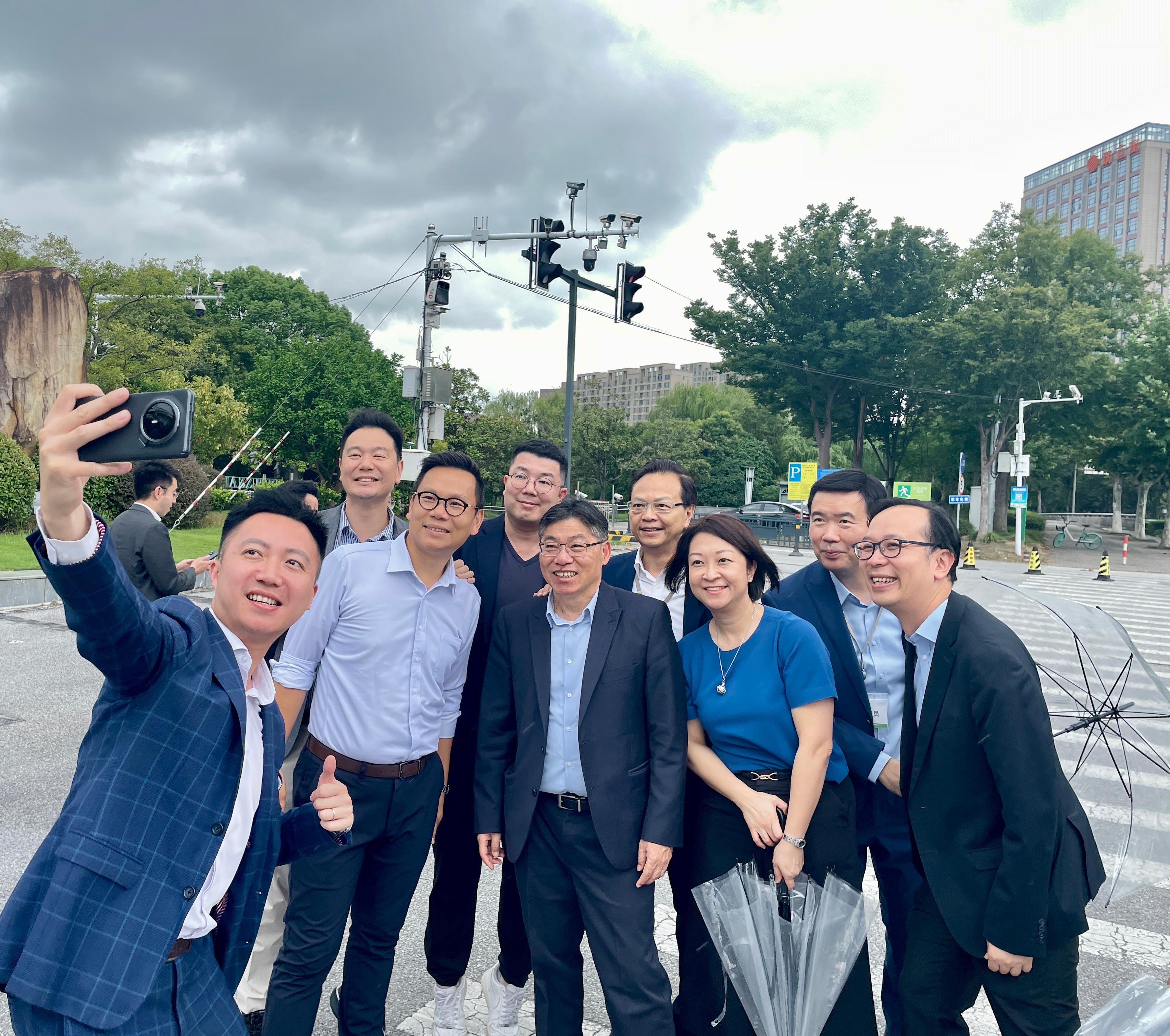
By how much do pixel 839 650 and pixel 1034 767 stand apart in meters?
0.98

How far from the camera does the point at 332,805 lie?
6.61 feet

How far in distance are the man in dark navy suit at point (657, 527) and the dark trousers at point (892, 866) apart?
0.96 metres

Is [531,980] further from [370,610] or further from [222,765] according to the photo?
[222,765]

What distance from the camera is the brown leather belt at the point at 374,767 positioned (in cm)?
280

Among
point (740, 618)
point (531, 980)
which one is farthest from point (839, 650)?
point (531, 980)

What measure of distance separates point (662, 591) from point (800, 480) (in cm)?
2949

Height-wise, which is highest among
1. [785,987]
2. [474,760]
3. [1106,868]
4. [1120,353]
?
[1120,353]

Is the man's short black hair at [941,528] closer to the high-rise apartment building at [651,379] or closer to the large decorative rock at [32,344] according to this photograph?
the large decorative rock at [32,344]

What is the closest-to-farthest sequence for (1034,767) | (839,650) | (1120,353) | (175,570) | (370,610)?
(1034,767)
(370,610)
(839,650)
(175,570)
(1120,353)

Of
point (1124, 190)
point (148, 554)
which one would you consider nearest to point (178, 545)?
point (148, 554)

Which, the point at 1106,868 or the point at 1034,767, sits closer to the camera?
the point at 1034,767

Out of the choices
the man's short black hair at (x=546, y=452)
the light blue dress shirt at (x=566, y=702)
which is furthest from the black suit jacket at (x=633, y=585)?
the man's short black hair at (x=546, y=452)

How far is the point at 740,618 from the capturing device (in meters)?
2.83

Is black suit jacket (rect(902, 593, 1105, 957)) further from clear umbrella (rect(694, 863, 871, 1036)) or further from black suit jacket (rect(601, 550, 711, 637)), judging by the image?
black suit jacket (rect(601, 550, 711, 637))
